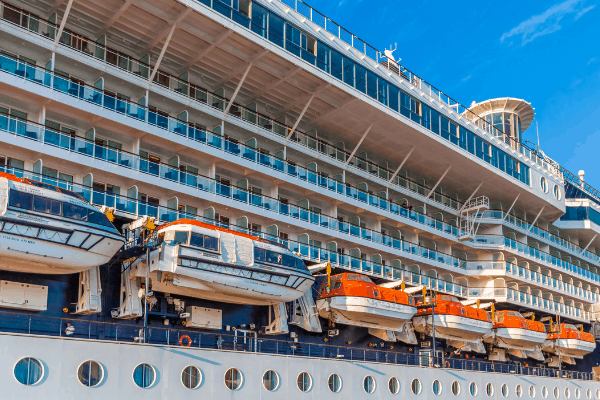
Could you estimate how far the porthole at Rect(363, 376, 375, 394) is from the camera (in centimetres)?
2458

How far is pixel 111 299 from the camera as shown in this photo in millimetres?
21812

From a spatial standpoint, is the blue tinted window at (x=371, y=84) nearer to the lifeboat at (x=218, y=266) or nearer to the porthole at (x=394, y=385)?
the lifeboat at (x=218, y=266)

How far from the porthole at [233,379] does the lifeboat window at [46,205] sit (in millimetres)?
7001

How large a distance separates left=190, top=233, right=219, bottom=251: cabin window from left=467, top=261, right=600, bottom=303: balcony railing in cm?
2177

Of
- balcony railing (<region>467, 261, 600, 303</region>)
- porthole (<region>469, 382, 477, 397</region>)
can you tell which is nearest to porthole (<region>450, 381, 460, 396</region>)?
porthole (<region>469, 382, 477, 397</region>)

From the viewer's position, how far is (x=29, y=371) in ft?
53.2

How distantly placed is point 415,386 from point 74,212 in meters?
15.6

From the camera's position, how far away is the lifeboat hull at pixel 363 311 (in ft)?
89.5

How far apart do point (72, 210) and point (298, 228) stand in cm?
1209

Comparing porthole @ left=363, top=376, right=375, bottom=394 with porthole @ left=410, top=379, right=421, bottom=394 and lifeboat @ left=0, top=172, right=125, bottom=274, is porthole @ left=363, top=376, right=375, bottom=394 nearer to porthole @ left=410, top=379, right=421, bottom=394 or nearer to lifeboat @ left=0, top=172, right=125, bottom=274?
porthole @ left=410, top=379, right=421, bottom=394

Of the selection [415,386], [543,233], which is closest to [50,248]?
[415,386]

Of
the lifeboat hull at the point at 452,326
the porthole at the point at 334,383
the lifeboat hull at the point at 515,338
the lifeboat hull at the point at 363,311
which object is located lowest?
the porthole at the point at 334,383

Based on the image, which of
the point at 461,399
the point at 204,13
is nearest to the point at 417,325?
the point at 461,399

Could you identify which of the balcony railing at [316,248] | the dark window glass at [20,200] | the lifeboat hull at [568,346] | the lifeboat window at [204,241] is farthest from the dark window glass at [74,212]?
the lifeboat hull at [568,346]
